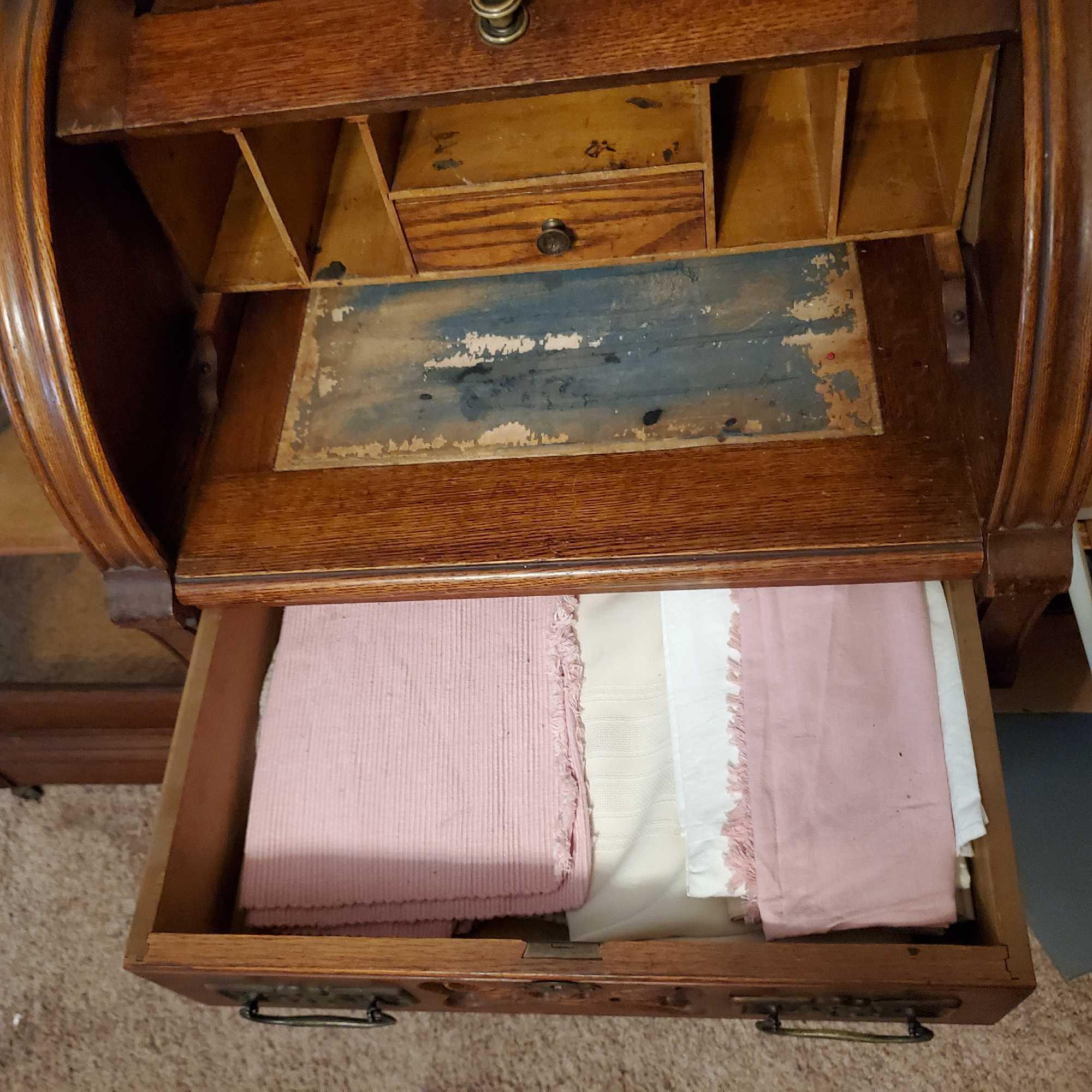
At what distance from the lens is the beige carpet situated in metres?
1.04

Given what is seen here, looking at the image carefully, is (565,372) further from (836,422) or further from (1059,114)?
(1059,114)

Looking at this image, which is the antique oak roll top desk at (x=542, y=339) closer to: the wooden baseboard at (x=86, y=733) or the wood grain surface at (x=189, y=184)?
the wood grain surface at (x=189, y=184)

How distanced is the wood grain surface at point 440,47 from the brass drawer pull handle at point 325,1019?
0.71 meters

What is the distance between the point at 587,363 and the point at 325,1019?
0.65 m

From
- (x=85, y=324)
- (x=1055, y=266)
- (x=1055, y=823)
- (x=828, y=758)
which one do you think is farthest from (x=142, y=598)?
(x=1055, y=823)

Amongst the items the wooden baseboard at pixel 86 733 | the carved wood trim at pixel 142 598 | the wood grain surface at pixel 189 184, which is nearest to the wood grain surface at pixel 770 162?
the wood grain surface at pixel 189 184

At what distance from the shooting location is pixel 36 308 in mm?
688

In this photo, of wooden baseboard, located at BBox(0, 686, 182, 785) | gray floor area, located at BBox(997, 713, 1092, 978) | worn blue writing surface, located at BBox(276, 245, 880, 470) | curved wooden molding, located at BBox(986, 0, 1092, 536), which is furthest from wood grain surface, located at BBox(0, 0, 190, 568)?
gray floor area, located at BBox(997, 713, 1092, 978)

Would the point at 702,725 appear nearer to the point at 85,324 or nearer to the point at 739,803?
the point at 739,803

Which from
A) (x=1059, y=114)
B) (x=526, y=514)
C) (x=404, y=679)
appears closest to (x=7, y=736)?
(x=404, y=679)

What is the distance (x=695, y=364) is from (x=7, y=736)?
0.98 meters

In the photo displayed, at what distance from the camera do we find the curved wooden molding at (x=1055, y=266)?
0.55 metres

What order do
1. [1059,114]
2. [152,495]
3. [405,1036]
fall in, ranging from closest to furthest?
1. [1059,114]
2. [152,495]
3. [405,1036]

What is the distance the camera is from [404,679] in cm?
94
